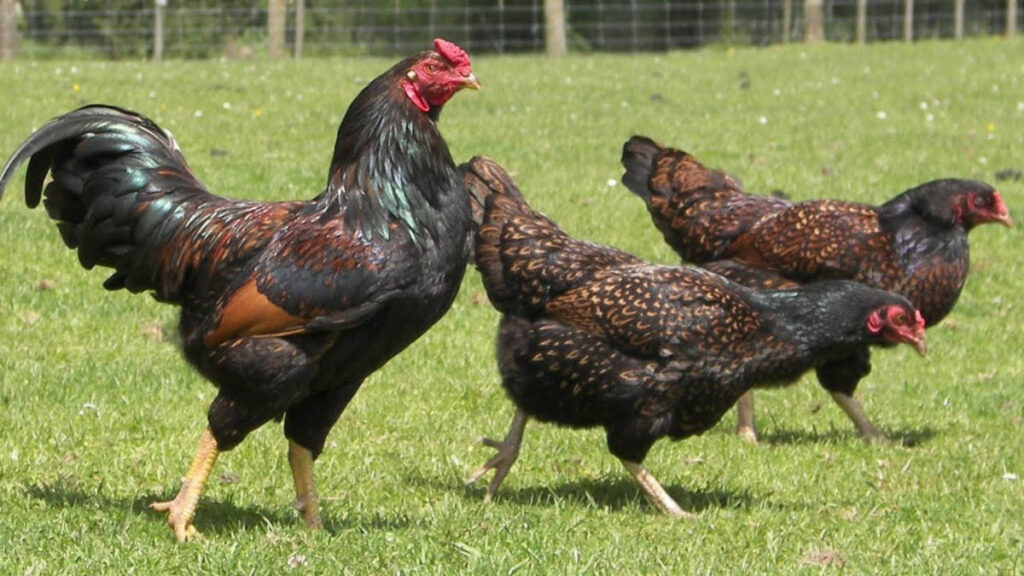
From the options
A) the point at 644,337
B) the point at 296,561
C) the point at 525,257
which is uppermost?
the point at 525,257

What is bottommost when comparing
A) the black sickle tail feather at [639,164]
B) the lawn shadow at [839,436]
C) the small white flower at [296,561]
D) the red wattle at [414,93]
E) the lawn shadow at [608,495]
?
the lawn shadow at [839,436]

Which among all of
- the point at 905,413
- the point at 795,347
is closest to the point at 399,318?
the point at 795,347

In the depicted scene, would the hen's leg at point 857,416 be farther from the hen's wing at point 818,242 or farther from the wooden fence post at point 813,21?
the wooden fence post at point 813,21

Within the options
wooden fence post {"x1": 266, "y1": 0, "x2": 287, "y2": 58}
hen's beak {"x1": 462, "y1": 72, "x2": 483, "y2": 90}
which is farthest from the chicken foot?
wooden fence post {"x1": 266, "y1": 0, "x2": 287, "y2": 58}

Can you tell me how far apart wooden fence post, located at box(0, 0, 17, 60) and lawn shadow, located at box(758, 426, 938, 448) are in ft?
64.7

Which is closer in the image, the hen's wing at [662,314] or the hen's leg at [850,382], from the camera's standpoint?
the hen's wing at [662,314]

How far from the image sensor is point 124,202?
20.9 ft

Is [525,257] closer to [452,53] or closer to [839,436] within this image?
[452,53]

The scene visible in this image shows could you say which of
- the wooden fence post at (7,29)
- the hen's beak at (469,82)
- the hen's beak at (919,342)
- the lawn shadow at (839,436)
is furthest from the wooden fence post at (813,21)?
the hen's beak at (469,82)

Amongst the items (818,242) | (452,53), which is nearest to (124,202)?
(452,53)

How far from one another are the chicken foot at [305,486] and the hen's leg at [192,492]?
43cm

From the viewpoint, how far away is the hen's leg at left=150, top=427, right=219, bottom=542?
5977mm

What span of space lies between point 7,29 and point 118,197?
802 inches

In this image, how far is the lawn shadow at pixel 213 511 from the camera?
6.31 m
